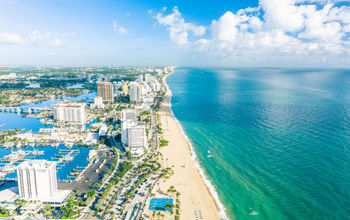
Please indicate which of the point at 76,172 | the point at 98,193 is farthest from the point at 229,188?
the point at 76,172

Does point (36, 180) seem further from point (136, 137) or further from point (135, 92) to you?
point (135, 92)

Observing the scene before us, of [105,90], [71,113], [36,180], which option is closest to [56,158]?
[36,180]

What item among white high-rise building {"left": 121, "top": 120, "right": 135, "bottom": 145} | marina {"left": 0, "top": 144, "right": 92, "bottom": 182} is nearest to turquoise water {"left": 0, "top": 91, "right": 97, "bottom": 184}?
marina {"left": 0, "top": 144, "right": 92, "bottom": 182}

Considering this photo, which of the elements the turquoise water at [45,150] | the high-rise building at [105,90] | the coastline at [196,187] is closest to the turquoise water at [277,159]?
the coastline at [196,187]

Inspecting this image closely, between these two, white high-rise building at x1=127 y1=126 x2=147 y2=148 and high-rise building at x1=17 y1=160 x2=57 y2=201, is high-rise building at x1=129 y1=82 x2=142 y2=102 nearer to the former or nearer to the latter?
white high-rise building at x1=127 y1=126 x2=147 y2=148

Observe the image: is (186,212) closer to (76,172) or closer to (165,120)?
(76,172)

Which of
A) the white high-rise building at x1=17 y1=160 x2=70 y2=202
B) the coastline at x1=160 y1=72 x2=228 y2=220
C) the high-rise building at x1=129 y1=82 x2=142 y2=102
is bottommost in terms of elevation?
the coastline at x1=160 y1=72 x2=228 y2=220

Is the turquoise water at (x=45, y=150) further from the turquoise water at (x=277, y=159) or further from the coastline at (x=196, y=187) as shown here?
the turquoise water at (x=277, y=159)
